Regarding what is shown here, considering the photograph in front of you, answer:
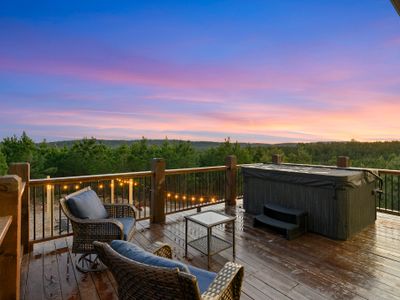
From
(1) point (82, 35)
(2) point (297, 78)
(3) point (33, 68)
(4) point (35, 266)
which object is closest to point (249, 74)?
(2) point (297, 78)

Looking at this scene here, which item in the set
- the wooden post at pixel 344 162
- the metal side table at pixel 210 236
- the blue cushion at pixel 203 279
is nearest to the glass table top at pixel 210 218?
the metal side table at pixel 210 236

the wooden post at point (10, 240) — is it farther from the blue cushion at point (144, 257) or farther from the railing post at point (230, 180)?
the railing post at point (230, 180)

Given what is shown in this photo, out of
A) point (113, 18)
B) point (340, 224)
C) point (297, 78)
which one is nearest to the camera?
point (340, 224)

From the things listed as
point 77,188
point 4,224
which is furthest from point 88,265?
point 77,188

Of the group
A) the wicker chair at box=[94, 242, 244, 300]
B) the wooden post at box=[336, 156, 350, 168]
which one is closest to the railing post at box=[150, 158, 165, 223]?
the wicker chair at box=[94, 242, 244, 300]

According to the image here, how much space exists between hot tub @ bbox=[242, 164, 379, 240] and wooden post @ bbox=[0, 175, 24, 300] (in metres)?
3.92

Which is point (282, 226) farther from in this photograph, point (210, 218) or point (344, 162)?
point (344, 162)

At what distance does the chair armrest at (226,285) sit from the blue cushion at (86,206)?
1.96 meters

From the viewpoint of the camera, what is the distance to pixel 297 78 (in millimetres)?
6465

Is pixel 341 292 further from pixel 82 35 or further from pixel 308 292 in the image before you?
pixel 82 35

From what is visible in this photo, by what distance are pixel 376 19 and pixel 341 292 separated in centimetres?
545

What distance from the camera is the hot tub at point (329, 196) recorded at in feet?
11.8

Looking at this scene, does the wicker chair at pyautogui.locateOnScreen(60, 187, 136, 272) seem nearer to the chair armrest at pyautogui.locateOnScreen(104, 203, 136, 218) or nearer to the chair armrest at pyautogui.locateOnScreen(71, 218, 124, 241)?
the chair armrest at pyautogui.locateOnScreen(71, 218, 124, 241)

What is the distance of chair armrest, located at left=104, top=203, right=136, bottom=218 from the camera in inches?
130
